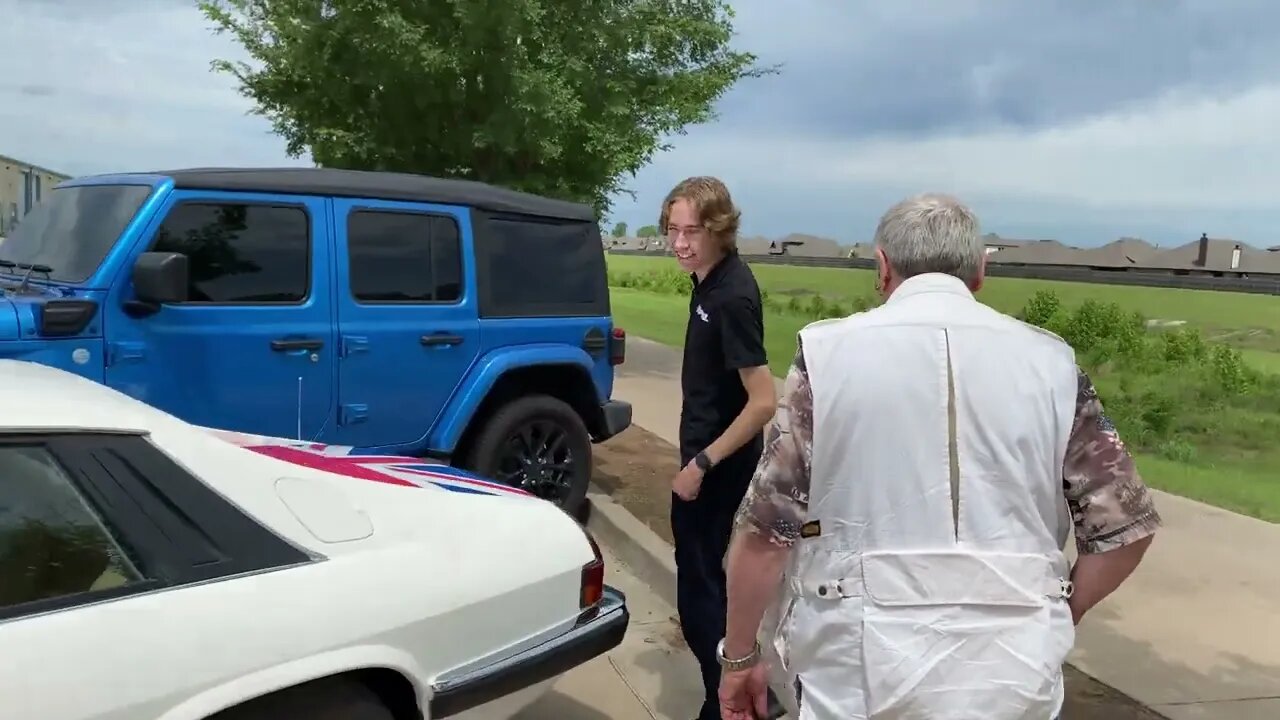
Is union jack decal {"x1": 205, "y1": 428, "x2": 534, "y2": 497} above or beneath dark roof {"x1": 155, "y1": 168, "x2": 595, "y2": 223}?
beneath

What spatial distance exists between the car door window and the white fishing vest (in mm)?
1408

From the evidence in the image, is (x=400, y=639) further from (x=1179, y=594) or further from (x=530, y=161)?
(x=530, y=161)

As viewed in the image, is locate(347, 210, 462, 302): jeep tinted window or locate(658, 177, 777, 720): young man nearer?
locate(658, 177, 777, 720): young man

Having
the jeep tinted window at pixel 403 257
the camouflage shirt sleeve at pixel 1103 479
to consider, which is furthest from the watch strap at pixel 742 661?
the jeep tinted window at pixel 403 257

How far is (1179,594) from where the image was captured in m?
5.24

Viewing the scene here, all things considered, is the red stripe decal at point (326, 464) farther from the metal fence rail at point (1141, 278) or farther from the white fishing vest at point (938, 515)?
the metal fence rail at point (1141, 278)

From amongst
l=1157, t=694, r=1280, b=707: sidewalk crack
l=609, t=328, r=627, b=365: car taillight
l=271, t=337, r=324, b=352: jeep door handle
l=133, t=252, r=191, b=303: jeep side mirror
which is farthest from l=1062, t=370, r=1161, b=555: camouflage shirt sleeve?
l=609, t=328, r=627, b=365: car taillight

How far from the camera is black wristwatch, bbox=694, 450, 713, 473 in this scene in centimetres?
306

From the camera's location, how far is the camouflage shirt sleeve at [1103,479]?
178cm

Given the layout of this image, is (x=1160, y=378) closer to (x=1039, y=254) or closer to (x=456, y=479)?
(x=1039, y=254)

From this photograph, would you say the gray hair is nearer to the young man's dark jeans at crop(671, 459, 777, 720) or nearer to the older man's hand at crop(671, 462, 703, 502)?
the older man's hand at crop(671, 462, 703, 502)

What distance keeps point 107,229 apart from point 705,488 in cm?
297

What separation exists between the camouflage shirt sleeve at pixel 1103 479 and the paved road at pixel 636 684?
238 centimetres

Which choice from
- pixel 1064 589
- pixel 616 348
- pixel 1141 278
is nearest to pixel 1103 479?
pixel 1064 589
